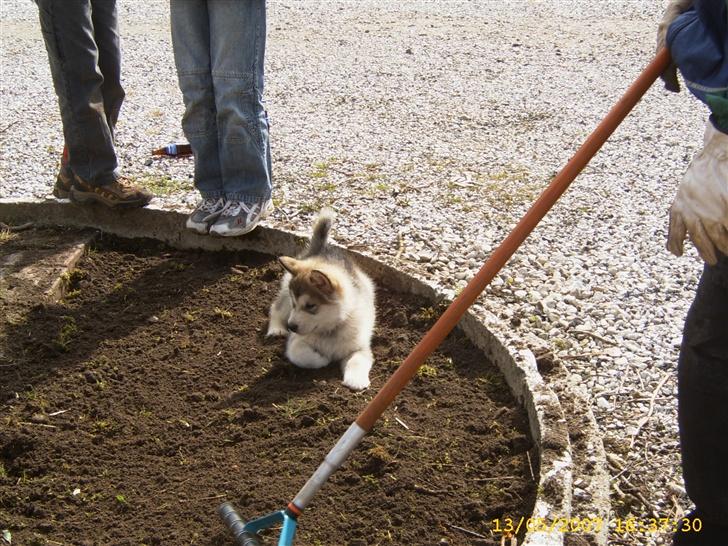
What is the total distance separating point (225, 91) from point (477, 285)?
271 cm

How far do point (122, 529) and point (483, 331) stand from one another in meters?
2.02

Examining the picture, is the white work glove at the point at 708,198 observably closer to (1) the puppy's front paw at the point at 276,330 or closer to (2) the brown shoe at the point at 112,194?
(1) the puppy's front paw at the point at 276,330

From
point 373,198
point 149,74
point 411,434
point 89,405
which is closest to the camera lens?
point 411,434

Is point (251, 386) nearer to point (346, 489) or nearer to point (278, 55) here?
point (346, 489)

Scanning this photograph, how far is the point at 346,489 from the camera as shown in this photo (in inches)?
133

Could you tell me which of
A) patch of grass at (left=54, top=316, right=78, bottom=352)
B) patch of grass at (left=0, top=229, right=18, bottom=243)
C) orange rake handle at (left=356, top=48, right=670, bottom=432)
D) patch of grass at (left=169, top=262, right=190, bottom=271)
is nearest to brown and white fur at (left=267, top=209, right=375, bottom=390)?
patch of grass at (left=169, top=262, right=190, bottom=271)

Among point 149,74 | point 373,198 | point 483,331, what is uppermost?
point 483,331

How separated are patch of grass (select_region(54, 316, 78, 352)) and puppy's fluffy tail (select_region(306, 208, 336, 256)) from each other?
4.57 feet

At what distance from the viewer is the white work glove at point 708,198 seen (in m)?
2.43

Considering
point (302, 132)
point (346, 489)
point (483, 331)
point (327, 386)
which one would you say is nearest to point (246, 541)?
point (346, 489)

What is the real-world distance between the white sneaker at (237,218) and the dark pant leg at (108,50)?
1.26 m

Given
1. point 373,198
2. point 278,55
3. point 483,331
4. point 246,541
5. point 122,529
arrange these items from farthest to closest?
1. point 278,55
2. point 373,198
3. point 483,331
4. point 122,529
5. point 246,541
